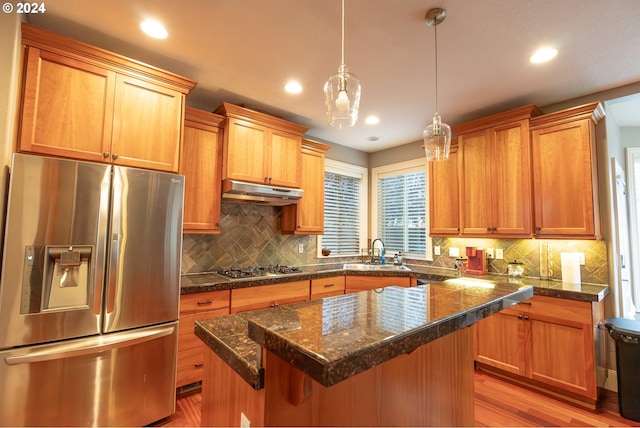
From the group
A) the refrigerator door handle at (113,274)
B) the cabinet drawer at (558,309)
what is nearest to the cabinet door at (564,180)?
the cabinet drawer at (558,309)

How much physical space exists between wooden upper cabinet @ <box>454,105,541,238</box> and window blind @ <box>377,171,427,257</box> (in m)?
0.89

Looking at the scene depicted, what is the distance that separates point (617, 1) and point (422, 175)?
2.58 metres

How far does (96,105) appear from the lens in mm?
1973

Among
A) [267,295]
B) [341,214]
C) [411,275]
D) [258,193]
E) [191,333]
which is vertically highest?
[258,193]

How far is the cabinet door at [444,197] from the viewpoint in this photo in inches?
134

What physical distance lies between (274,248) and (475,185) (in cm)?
244

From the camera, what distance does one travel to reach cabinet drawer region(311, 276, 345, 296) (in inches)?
123

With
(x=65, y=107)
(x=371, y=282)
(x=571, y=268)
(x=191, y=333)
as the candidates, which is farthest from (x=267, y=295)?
(x=571, y=268)

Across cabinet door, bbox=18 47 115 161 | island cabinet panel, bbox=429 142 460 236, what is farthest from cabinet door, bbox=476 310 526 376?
cabinet door, bbox=18 47 115 161

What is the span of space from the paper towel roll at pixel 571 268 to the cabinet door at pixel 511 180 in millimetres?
415

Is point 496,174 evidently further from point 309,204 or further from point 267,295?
point 267,295

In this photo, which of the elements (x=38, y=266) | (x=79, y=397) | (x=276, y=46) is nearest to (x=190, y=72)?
(x=276, y=46)

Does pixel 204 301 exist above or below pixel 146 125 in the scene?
below

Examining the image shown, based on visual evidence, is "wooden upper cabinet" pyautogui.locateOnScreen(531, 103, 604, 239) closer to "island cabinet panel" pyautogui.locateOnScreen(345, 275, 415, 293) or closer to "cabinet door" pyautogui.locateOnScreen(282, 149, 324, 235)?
"island cabinet panel" pyautogui.locateOnScreen(345, 275, 415, 293)
